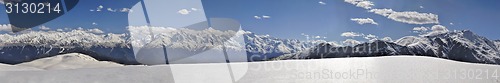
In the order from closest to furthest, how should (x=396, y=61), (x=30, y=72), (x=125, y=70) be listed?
1. (x=30, y=72)
2. (x=125, y=70)
3. (x=396, y=61)

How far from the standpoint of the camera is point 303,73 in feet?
25.5

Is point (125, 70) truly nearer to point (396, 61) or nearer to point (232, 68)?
point (232, 68)

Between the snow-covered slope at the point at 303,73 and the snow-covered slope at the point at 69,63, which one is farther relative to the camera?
the snow-covered slope at the point at 69,63

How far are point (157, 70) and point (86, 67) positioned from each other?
1148 mm

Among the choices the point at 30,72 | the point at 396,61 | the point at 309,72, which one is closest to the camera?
the point at 30,72

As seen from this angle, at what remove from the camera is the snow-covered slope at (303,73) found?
21.7 ft

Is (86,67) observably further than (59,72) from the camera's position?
Yes

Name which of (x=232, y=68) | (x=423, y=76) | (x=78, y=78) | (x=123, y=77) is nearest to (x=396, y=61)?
(x=423, y=76)

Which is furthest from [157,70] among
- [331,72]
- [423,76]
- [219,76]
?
[423,76]

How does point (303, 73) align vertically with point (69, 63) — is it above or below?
below

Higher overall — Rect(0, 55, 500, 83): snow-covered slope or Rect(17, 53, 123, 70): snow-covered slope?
Rect(17, 53, 123, 70): snow-covered slope

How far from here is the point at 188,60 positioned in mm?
8023

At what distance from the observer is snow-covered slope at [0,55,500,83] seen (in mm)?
6625

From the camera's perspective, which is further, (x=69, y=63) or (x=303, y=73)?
(x=69, y=63)
